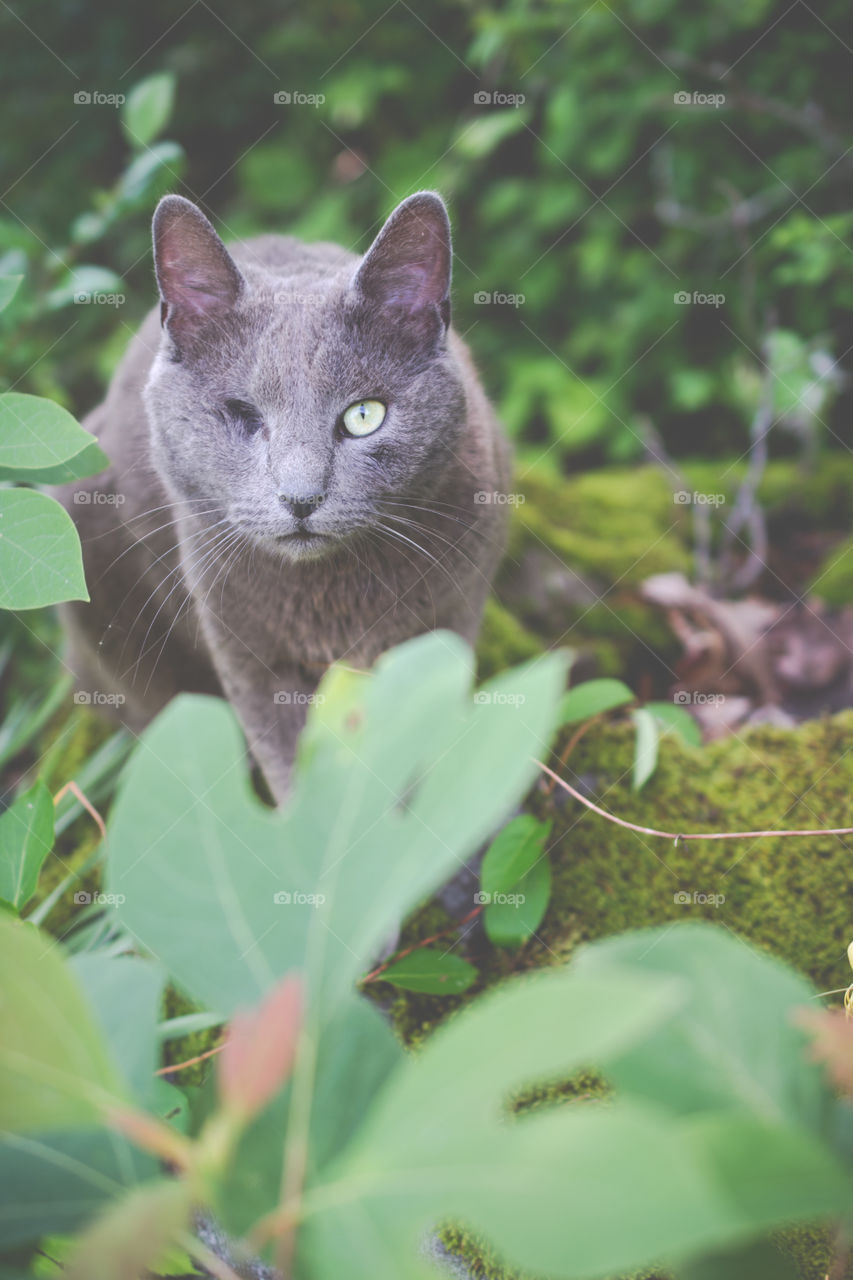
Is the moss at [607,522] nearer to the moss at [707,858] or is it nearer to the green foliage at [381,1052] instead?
the moss at [707,858]

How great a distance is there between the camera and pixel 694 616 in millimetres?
2230

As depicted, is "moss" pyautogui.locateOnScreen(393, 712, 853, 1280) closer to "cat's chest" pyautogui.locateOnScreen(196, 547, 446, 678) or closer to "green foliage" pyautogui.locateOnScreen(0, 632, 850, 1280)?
"cat's chest" pyautogui.locateOnScreen(196, 547, 446, 678)

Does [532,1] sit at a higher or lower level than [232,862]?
higher

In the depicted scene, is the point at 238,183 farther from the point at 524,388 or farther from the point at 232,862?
the point at 232,862

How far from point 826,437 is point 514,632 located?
4.58 ft

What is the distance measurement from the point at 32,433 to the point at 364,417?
22.7 inches

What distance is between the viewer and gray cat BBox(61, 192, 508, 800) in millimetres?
1341

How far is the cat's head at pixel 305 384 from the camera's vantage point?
1.32 metres

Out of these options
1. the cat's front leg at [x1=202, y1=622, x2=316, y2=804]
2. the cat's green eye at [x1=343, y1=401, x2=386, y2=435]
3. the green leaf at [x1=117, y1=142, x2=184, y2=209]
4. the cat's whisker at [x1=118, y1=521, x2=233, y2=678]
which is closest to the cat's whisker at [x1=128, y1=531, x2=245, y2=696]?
the cat's whisker at [x1=118, y1=521, x2=233, y2=678]

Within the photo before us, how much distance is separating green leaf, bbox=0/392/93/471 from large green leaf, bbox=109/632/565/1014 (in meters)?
0.57

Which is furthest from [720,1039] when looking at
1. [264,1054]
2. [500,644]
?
[500,644]

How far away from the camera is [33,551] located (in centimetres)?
83

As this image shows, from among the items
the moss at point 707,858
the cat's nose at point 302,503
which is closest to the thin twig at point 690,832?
the moss at point 707,858

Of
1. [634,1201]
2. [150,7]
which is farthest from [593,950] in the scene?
[150,7]
